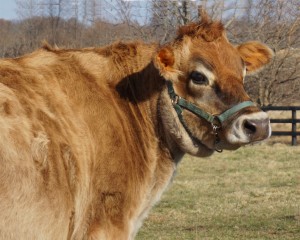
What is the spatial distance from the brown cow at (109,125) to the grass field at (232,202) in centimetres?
380

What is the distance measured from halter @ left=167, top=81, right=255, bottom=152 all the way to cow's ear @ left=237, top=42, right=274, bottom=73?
1.05m

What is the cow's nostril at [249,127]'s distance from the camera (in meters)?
4.73

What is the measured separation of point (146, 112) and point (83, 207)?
1070 millimetres

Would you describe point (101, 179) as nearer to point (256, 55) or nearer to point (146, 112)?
point (146, 112)

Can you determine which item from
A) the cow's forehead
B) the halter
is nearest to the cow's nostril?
the halter

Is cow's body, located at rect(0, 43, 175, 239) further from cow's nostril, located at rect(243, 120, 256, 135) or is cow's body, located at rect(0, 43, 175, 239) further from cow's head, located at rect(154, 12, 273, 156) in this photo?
cow's nostril, located at rect(243, 120, 256, 135)

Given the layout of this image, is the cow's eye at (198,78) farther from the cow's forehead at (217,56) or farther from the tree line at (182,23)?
the tree line at (182,23)

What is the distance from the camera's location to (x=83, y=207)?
177 inches

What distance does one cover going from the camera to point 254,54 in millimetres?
5969

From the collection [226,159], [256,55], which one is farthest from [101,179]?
[226,159]

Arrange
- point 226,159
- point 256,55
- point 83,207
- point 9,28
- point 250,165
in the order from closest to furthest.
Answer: point 83,207
point 256,55
point 250,165
point 226,159
point 9,28

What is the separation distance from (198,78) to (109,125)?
803 millimetres

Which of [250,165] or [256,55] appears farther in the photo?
[250,165]

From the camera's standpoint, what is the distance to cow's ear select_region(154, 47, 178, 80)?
4.98m
